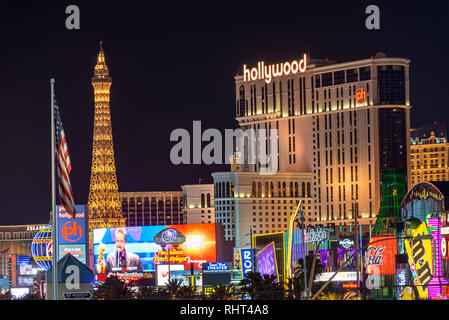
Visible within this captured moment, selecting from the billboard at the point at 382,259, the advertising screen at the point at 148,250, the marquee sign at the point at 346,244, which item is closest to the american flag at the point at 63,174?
the billboard at the point at 382,259

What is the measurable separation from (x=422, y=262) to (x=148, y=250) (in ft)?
305

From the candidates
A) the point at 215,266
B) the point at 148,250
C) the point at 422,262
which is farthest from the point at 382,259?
the point at 148,250

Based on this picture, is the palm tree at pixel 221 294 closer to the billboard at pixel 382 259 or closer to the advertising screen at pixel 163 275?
the billboard at pixel 382 259

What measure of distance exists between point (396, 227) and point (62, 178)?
94.9 metres

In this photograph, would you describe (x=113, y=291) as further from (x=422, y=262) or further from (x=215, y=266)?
(x=215, y=266)

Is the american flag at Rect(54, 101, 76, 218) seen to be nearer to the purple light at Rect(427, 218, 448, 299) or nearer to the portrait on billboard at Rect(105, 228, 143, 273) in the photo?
the purple light at Rect(427, 218, 448, 299)

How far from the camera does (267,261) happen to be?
133375 mm

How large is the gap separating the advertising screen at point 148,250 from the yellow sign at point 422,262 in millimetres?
79949

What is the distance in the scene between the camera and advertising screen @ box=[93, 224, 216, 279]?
17688 cm

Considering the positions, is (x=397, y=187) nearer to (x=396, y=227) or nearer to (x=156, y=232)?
(x=396, y=227)

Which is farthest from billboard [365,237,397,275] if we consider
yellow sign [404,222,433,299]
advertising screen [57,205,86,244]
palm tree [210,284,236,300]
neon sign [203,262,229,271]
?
advertising screen [57,205,86,244]
